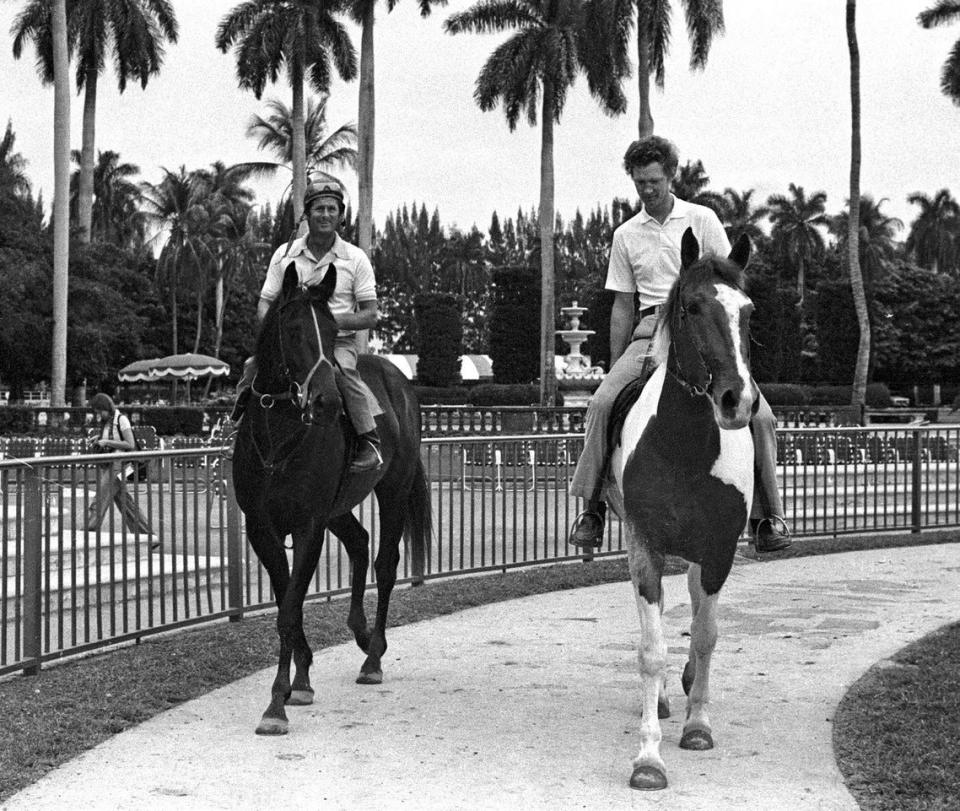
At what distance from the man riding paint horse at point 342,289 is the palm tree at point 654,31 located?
3418 centimetres

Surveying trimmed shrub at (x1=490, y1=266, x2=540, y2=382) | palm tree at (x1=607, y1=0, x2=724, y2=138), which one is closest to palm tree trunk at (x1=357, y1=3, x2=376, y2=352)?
palm tree at (x1=607, y1=0, x2=724, y2=138)

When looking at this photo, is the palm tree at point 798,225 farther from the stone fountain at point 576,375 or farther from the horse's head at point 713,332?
the horse's head at point 713,332

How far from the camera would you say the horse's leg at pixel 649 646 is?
5391mm

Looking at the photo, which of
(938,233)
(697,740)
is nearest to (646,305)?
(697,740)

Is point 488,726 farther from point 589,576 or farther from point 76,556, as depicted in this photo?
point 589,576

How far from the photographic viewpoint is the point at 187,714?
6539mm

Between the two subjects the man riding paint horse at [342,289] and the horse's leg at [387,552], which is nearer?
the man riding paint horse at [342,289]

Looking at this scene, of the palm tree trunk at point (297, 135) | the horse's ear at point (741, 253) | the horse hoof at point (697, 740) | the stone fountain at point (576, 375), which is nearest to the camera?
the horse's ear at point (741, 253)

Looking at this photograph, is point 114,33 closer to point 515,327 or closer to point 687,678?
point 515,327

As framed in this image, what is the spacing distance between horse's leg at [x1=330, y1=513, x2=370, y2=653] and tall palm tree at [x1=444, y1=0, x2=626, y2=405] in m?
35.7

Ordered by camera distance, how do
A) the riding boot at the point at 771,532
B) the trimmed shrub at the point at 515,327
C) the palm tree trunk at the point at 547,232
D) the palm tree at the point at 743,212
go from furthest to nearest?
1. the palm tree at the point at 743,212
2. the trimmed shrub at the point at 515,327
3. the palm tree trunk at the point at 547,232
4. the riding boot at the point at 771,532

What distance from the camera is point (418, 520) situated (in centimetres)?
886

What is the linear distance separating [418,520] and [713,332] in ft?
13.6

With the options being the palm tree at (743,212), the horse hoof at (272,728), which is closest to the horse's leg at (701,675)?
the horse hoof at (272,728)
